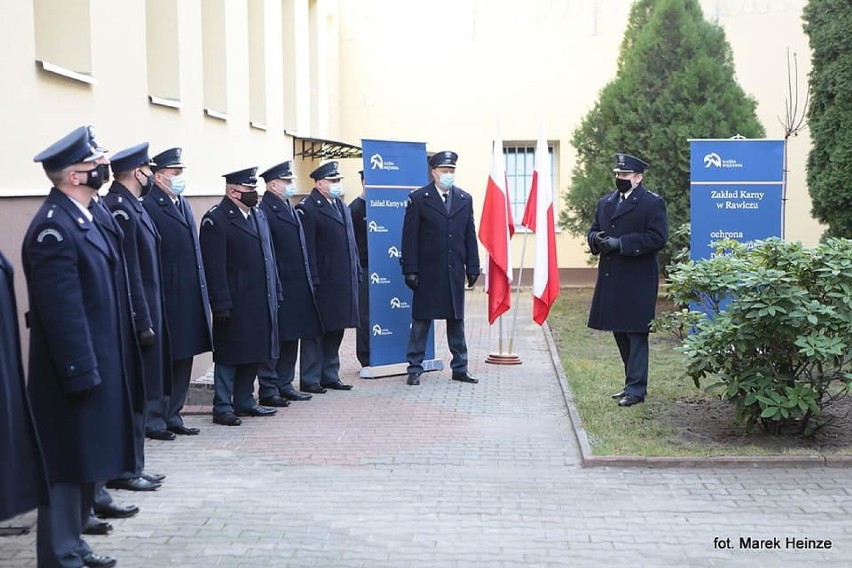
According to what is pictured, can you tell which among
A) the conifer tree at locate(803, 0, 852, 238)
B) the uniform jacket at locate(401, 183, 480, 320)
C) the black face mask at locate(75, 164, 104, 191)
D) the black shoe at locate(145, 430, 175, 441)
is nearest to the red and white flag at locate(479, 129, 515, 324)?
the uniform jacket at locate(401, 183, 480, 320)

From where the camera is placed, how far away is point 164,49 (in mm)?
11281

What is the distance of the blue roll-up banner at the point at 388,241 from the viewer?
36.5 ft

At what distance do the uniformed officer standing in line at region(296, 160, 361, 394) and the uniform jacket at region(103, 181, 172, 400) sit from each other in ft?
9.64

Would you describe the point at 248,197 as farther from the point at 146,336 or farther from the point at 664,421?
the point at 664,421

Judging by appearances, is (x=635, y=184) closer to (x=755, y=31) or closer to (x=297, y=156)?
(x=297, y=156)

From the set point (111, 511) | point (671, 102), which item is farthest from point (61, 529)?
point (671, 102)

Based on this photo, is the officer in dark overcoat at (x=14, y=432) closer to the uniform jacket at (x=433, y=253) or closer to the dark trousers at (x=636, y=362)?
the dark trousers at (x=636, y=362)

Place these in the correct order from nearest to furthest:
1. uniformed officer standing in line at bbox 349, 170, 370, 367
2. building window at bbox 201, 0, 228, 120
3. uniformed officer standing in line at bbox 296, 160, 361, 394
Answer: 1. uniformed officer standing in line at bbox 296, 160, 361, 394
2. uniformed officer standing in line at bbox 349, 170, 370, 367
3. building window at bbox 201, 0, 228, 120

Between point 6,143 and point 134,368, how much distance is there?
242 cm

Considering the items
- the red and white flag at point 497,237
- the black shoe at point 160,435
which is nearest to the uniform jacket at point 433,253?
the red and white flag at point 497,237

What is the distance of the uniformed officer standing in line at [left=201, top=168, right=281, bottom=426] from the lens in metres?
8.68

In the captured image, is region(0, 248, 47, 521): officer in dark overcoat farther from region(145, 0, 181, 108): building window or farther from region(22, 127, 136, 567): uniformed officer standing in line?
region(145, 0, 181, 108): building window

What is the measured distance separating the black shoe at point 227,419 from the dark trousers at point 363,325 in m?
2.81

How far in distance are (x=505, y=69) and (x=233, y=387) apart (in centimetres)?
1468
